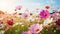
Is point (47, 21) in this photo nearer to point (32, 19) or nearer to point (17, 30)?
point (32, 19)

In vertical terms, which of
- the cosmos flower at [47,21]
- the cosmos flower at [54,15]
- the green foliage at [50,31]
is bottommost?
the green foliage at [50,31]

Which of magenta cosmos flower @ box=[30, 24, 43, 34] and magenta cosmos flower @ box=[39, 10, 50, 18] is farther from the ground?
magenta cosmos flower @ box=[39, 10, 50, 18]

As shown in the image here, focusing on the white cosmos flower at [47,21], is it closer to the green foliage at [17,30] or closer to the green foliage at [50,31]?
the green foliage at [50,31]

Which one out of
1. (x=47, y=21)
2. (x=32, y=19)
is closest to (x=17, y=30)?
(x=32, y=19)

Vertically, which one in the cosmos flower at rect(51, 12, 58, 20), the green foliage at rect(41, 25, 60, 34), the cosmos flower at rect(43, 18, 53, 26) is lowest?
the green foliage at rect(41, 25, 60, 34)

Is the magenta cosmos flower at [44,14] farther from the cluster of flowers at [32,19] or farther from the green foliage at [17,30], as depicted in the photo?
the green foliage at [17,30]

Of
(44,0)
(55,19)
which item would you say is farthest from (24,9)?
(55,19)

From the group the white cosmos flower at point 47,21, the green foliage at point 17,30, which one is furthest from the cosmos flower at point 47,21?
the green foliage at point 17,30

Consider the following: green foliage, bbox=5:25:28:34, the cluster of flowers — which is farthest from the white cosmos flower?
green foliage, bbox=5:25:28:34

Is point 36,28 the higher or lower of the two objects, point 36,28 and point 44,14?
the lower

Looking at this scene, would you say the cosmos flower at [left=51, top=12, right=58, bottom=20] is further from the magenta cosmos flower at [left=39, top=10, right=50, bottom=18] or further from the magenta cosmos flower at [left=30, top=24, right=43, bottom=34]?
the magenta cosmos flower at [left=30, top=24, right=43, bottom=34]

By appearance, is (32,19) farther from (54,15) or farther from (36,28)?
(54,15)

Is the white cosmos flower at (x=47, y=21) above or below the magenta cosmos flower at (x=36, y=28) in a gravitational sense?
above

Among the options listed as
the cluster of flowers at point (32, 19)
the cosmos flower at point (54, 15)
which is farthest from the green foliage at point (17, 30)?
the cosmos flower at point (54, 15)
